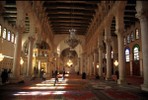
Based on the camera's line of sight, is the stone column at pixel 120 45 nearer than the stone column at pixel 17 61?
No

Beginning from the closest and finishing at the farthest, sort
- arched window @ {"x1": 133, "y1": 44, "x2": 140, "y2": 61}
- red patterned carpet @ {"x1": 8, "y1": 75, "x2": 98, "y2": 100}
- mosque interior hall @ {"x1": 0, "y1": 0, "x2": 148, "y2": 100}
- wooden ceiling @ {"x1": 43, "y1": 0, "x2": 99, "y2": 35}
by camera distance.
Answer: red patterned carpet @ {"x1": 8, "y1": 75, "x2": 98, "y2": 100} < mosque interior hall @ {"x1": 0, "y1": 0, "x2": 148, "y2": 100} < wooden ceiling @ {"x1": 43, "y1": 0, "x2": 99, "y2": 35} < arched window @ {"x1": 133, "y1": 44, "x2": 140, "y2": 61}

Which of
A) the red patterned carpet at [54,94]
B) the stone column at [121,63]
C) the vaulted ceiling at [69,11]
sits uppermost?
the vaulted ceiling at [69,11]

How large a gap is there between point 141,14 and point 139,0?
90 cm

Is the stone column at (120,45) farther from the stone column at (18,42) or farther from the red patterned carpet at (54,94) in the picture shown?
the stone column at (18,42)

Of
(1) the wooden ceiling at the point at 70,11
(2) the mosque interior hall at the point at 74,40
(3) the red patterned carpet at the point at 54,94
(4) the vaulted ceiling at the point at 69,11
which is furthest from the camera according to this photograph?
(1) the wooden ceiling at the point at 70,11

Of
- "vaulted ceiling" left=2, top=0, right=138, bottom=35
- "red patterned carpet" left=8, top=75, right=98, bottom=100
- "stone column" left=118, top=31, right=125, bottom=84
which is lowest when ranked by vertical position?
"red patterned carpet" left=8, top=75, right=98, bottom=100

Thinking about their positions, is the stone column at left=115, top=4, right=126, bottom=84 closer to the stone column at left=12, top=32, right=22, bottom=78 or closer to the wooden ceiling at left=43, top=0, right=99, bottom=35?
the wooden ceiling at left=43, top=0, right=99, bottom=35

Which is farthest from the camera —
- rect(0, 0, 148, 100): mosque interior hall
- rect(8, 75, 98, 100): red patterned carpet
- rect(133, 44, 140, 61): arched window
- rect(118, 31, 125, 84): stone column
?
rect(133, 44, 140, 61): arched window

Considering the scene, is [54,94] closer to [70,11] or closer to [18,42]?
[18,42]

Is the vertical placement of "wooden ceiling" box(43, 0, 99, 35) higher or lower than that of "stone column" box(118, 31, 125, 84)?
higher

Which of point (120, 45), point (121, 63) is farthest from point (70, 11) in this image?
point (121, 63)

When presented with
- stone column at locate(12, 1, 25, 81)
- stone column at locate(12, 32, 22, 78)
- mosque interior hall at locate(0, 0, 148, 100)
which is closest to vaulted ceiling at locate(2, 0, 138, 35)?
mosque interior hall at locate(0, 0, 148, 100)

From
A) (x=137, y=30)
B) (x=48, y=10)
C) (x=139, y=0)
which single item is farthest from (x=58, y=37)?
(x=139, y=0)

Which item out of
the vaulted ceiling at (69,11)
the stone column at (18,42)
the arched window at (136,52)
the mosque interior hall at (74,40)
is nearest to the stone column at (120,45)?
the mosque interior hall at (74,40)
